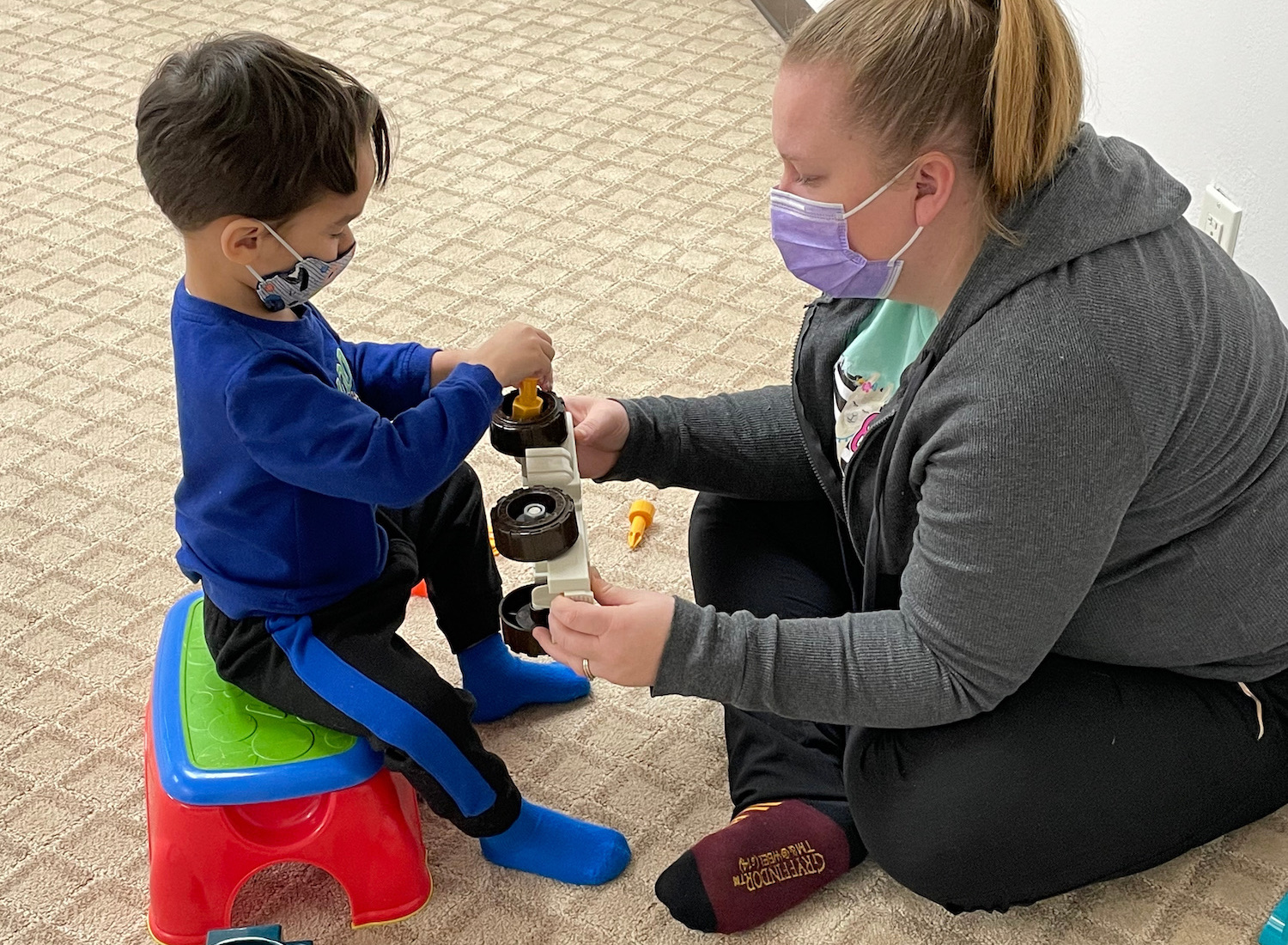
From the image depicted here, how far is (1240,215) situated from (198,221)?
1073 millimetres

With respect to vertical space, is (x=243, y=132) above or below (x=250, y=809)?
above

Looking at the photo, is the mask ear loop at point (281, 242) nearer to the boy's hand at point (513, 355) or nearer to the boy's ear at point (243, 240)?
the boy's ear at point (243, 240)

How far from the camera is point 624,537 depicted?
61.4 inches

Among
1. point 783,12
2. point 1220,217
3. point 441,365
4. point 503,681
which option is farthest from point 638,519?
point 783,12

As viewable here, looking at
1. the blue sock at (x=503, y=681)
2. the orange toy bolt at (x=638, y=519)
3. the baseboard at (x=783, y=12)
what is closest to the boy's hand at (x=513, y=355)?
the blue sock at (x=503, y=681)

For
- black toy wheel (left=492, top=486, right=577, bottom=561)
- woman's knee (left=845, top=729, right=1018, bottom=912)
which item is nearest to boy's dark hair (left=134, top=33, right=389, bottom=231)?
black toy wheel (left=492, top=486, right=577, bottom=561)

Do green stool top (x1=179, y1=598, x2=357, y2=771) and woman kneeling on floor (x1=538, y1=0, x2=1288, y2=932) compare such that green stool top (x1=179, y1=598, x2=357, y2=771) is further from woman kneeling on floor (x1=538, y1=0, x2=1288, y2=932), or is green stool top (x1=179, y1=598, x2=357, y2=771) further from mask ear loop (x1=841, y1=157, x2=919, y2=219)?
mask ear loop (x1=841, y1=157, x2=919, y2=219)

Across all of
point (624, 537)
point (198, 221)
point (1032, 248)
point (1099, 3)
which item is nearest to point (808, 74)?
point (1032, 248)

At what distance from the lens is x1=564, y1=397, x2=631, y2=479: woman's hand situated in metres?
1.25

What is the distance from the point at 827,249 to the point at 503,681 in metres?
0.56

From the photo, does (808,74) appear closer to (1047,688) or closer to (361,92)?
(361,92)

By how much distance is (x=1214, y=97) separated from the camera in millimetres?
1473

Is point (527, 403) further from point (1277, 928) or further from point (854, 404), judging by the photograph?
point (1277, 928)

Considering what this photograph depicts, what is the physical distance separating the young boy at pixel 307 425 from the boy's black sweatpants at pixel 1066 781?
0.88ft
